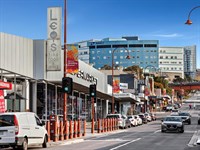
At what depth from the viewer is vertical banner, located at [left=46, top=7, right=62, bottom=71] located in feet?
129

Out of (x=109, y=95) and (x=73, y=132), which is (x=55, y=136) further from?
(x=109, y=95)

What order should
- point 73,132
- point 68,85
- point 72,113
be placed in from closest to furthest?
point 68,85, point 73,132, point 72,113

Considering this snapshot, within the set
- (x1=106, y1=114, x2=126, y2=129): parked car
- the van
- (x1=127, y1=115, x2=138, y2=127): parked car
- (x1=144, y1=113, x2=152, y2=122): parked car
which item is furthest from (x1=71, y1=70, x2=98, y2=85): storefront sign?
the van

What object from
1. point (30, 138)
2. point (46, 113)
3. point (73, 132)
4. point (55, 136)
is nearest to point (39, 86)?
point (46, 113)

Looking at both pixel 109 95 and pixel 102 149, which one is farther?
pixel 109 95

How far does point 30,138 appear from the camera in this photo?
22.2 m

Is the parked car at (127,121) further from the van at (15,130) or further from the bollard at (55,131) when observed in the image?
the van at (15,130)

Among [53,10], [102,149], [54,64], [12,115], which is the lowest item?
[102,149]

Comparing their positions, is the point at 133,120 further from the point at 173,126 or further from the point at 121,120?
the point at 173,126

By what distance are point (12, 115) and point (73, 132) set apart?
12.0 metres

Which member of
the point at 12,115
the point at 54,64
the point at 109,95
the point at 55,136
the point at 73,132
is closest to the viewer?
the point at 12,115

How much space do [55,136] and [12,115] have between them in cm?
747

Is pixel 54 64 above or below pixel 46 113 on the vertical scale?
above

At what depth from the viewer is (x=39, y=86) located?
47000 mm
